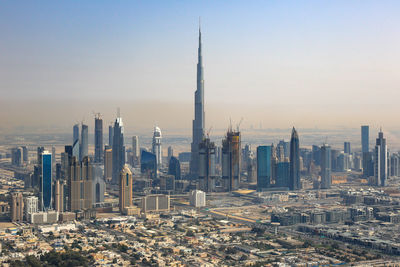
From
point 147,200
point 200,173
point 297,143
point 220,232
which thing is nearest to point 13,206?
point 147,200

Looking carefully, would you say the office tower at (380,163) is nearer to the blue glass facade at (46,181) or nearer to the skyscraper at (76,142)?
the skyscraper at (76,142)

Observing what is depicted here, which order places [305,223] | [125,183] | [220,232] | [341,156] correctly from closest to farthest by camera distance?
[220,232], [305,223], [125,183], [341,156]

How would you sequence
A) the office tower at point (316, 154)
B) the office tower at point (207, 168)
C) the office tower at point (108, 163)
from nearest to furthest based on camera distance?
the office tower at point (207, 168), the office tower at point (108, 163), the office tower at point (316, 154)

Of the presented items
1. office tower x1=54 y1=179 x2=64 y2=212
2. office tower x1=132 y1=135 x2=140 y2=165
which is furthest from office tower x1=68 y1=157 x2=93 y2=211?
office tower x1=132 y1=135 x2=140 y2=165

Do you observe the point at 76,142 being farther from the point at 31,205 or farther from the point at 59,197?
the point at 31,205

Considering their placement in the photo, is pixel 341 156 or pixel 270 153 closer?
pixel 270 153

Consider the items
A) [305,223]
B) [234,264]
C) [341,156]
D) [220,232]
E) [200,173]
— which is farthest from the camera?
[341,156]

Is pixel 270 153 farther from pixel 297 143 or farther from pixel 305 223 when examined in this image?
pixel 305 223

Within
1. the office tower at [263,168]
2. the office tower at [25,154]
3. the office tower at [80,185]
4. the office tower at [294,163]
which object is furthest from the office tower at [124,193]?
the office tower at [294,163]
